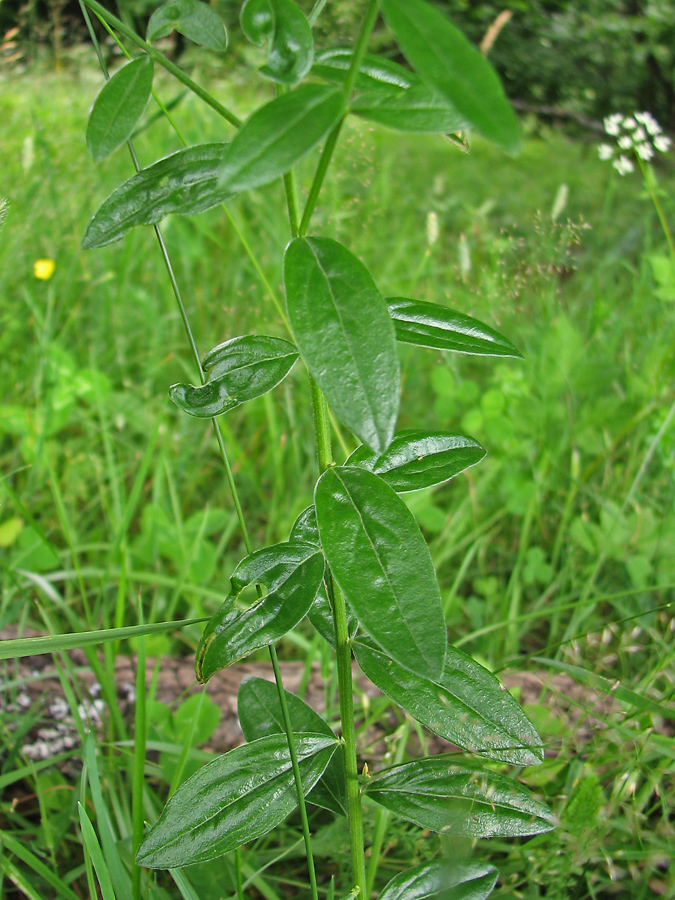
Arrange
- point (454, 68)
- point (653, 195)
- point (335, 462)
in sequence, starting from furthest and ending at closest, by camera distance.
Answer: point (653, 195) < point (335, 462) < point (454, 68)

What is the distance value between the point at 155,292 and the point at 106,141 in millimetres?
1797

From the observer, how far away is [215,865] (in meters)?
0.92

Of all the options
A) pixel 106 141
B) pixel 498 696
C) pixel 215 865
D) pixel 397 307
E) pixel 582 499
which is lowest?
pixel 582 499

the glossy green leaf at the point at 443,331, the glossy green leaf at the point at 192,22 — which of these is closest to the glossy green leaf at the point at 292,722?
the glossy green leaf at the point at 443,331

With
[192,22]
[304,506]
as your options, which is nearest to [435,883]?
[192,22]

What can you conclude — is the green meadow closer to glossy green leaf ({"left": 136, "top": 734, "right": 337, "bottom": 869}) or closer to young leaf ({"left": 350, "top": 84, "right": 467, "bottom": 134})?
glossy green leaf ({"left": 136, "top": 734, "right": 337, "bottom": 869})

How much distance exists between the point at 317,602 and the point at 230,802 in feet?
0.64

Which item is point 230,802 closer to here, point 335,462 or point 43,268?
point 335,462

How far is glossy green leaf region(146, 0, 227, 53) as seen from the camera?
62cm

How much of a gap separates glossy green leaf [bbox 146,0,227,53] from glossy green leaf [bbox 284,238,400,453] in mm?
233

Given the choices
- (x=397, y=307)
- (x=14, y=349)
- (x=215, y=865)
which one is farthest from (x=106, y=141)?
(x=14, y=349)

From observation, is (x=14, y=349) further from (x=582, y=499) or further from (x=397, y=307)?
(x=397, y=307)

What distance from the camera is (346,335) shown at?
498 millimetres

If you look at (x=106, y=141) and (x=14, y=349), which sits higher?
(x=106, y=141)
